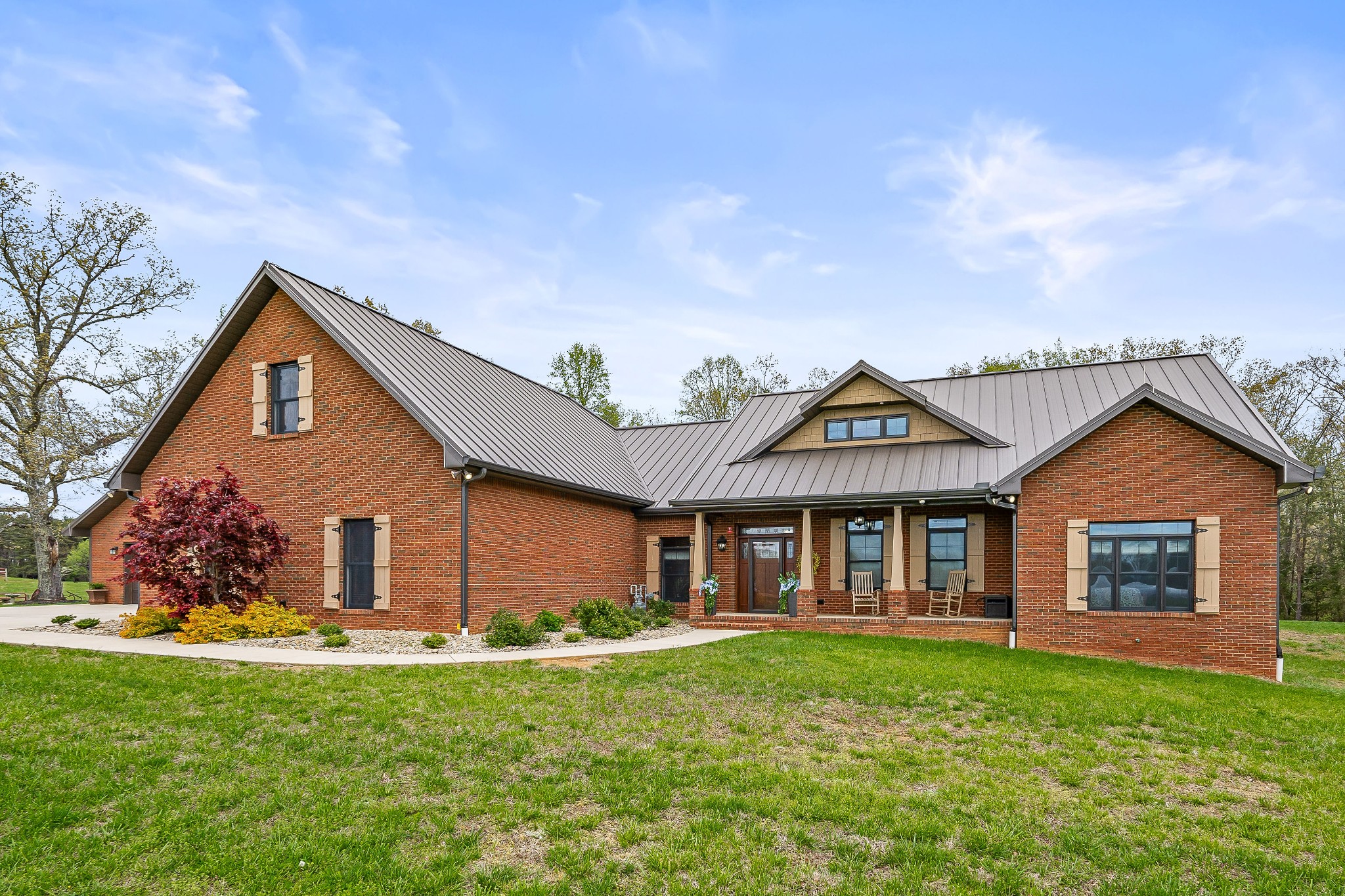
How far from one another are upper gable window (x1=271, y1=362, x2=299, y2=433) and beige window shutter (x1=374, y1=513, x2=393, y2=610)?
3192 millimetres

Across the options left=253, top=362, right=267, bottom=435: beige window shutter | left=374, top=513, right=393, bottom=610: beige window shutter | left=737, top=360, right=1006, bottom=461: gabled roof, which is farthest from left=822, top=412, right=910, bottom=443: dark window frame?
left=253, top=362, right=267, bottom=435: beige window shutter

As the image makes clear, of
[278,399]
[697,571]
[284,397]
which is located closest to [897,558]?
[697,571]

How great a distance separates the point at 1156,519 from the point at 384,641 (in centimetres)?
1332

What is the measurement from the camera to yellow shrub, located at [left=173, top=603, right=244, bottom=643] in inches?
511

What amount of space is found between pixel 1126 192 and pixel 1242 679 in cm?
1063

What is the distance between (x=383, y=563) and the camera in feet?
48.2

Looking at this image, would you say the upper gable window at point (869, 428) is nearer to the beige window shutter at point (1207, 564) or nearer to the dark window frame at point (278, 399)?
the beige window shutter at point (1207, 564)

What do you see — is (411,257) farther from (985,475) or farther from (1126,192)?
(1126,192)

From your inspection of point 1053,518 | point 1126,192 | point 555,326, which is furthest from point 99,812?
point 555,326

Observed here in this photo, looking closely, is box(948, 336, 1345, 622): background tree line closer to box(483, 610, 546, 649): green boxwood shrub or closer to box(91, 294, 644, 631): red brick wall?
box(91, 294, 644, 631): red brick wall

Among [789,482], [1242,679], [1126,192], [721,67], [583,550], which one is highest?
[721,67]

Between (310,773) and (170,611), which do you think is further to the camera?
(170,611)

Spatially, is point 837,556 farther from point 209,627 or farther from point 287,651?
point 209,627

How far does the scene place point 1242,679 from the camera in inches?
502
